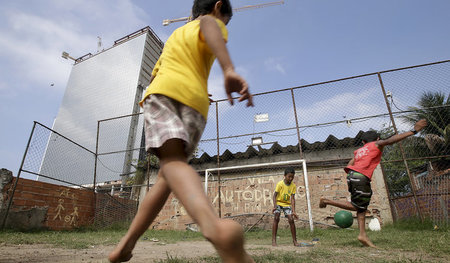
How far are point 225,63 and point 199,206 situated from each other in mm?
526

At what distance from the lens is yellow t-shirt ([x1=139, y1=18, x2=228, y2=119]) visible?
104cm

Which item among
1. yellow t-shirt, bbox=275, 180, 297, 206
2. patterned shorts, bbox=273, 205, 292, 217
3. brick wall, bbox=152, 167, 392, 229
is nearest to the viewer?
patterned shorts, bbox=273, 205, 292, 217

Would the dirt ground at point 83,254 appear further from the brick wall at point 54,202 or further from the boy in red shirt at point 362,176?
the brick wall at point 54,202

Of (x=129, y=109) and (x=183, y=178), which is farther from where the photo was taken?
(x=129, y=109)

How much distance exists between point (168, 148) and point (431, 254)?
9.18 ft

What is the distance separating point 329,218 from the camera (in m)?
7.54

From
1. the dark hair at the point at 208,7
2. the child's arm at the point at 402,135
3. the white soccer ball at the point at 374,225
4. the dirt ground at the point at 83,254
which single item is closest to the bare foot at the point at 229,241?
the dark hair at the point at 208,7

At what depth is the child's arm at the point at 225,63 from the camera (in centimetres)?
99

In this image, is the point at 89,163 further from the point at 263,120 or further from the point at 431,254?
the point at 431,254

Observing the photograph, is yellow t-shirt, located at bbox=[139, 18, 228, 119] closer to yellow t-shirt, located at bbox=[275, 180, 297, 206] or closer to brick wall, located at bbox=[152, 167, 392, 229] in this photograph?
yellow t-shirt, located at bbox=[275, 180, 297, 206]

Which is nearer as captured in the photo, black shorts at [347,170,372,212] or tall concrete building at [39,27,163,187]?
black shorts at [347,170,372,212]

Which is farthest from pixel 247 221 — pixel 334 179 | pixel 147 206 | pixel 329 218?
pixel 147 206

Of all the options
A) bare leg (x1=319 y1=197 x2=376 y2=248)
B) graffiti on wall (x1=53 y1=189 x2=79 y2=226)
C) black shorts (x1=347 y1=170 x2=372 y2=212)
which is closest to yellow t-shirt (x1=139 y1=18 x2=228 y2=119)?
bare leg (x1=319 y1=197 x2=376 y2=248)

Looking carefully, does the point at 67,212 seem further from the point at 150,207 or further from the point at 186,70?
the point at 186,70
